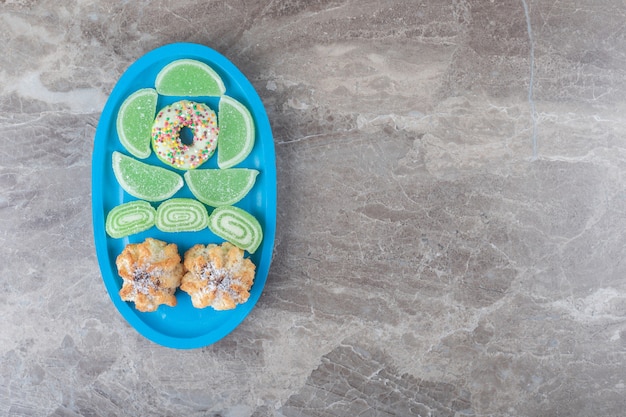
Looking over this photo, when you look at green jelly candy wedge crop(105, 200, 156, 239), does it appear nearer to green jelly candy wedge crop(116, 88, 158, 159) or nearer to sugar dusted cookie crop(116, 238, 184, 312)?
sugar dusted cookie crop(116, 238, 184, 312)

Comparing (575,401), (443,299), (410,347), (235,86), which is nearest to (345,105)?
(235,86)

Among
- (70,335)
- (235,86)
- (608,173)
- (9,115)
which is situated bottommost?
(70,335)

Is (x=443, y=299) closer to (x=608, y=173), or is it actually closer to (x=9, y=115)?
(x=608, y=173)

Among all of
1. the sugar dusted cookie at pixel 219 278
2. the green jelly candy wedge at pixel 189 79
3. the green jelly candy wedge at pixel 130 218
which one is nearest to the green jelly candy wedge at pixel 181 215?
the green jelly candy wedge at pixel 130 218

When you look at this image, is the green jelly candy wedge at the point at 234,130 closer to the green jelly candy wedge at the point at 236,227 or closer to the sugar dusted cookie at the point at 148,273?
the green jelly candy wedge at the point at 236,227

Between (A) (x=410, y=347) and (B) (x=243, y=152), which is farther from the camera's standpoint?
(A) (x=410, y=347)

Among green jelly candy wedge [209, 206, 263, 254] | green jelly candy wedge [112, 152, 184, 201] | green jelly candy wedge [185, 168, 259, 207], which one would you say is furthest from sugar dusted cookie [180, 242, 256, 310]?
green jelly candy wedge [112, 152, 184, 201]
